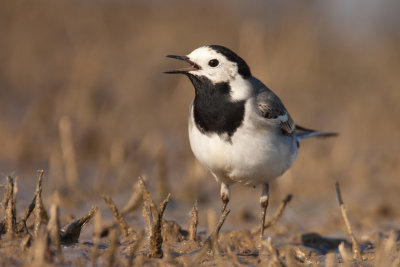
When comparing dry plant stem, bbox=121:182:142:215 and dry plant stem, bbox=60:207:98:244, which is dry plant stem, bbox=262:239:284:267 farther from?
dry plant stem, bbox=121:182:142:215

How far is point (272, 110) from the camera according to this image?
5207 millimetres

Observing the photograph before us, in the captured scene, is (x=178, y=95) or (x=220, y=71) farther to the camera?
(x=178, y=95)

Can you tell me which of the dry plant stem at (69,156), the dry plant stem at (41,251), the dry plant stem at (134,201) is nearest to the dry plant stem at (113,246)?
the dry plant stem at (41,251)

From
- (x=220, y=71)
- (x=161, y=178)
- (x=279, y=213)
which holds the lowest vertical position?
(x=279, y=213)

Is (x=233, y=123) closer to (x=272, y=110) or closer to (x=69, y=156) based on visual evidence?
(x=272, y=110)

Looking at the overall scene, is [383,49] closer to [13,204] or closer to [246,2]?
[246,2]

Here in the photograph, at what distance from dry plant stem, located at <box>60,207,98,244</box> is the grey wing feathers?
67.5 inches

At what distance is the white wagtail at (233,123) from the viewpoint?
4.82 metres

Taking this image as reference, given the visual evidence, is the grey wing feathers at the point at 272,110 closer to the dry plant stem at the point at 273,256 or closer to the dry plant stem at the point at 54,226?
the dry plant stem at the point at 273,256

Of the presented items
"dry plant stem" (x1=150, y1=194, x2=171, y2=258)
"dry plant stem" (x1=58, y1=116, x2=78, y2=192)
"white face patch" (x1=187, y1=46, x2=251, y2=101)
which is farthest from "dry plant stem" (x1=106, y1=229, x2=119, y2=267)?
"dry plant stem" (x1=58, y1=116, x2=78, y2=192)

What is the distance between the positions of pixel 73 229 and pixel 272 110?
78.9 inches

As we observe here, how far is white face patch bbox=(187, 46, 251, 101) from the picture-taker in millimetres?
5082

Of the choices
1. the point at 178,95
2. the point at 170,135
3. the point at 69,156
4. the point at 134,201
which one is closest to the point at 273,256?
the point at 134,201

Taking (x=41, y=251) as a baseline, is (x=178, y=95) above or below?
above
